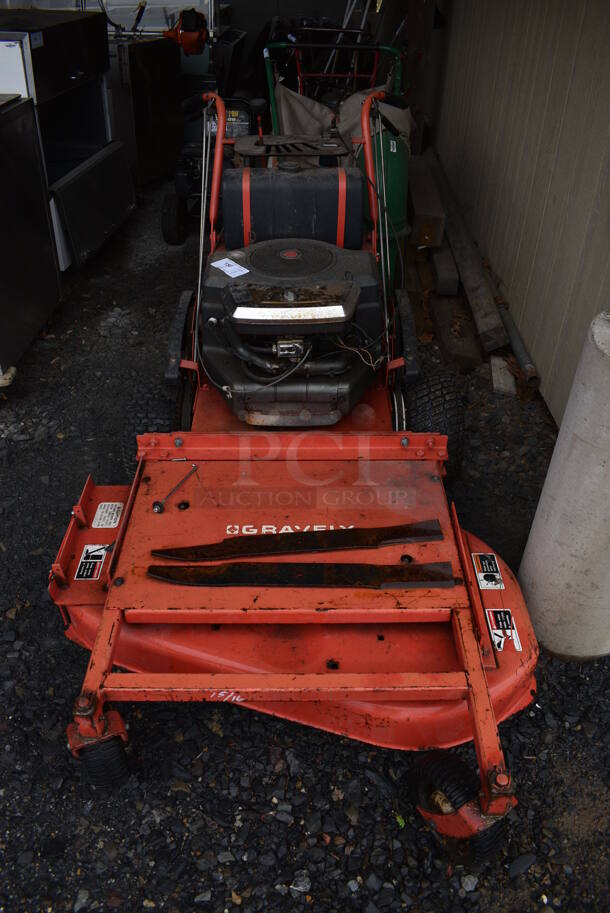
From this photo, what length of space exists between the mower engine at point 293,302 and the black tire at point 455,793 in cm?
128

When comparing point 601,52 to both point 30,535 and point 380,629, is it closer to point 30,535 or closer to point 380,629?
point 380,629

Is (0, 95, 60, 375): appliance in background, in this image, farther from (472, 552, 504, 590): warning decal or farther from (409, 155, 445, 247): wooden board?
(472, 552, 504, 590): warning decal

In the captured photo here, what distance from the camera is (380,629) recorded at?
2137 mm

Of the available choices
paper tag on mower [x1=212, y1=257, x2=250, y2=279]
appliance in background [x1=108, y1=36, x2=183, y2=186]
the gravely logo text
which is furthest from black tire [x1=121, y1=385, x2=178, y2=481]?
appliance in background [x1=108, y1=36, x2=183, y2=186]

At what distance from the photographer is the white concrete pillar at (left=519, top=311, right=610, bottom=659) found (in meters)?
2.01

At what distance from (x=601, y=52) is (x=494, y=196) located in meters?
1.65

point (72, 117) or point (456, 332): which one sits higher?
point (72, 117)

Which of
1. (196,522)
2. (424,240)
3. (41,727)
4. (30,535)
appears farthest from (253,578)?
(424,240)

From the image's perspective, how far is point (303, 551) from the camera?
2203 millimetres

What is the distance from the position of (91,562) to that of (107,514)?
0.70 feet

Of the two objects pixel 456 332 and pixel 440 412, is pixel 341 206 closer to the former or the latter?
pixel 440 412

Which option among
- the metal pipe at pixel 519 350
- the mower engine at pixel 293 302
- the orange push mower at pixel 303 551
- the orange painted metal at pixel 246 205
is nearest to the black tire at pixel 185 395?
the orange push mower at pixel 303 551

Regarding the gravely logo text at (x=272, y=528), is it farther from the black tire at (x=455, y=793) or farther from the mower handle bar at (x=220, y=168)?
the mower handle bar at (x=220, y=168)

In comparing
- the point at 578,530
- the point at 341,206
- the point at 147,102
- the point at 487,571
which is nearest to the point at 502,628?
the point at 487,571
